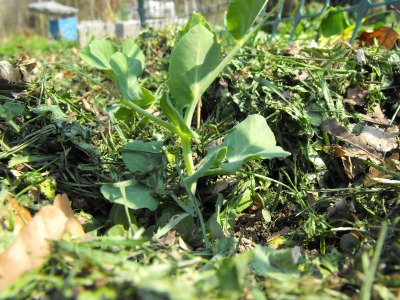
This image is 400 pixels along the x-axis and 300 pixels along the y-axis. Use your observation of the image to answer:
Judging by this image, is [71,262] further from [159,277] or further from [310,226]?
[310,226]

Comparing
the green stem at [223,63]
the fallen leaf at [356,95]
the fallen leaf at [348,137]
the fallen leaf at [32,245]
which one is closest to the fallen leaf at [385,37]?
the fallen leaf at [356,95]

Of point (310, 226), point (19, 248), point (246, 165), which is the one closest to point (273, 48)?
point (246, 165)

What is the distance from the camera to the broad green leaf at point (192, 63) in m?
0.77

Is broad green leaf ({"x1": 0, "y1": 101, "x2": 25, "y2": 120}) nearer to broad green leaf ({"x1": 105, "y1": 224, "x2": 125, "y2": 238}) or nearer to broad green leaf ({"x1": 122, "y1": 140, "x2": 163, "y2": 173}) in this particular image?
broad green leaf ({"x1": 122, "y1": 140, "x2": 163, "y2": 173})

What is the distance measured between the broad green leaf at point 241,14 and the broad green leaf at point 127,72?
0.35 m

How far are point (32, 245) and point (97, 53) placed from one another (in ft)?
2.21

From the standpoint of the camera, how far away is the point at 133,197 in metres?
0.83

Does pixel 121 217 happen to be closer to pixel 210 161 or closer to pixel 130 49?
pixel 210 161

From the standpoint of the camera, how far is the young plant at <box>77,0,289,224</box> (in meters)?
0.78

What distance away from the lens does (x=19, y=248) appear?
1.83 ft

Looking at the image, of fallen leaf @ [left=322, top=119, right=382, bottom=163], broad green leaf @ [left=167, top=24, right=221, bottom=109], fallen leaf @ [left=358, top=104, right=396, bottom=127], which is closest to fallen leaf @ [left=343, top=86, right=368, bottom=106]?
fallen leaf @ [left=358, top=104, right=396, bottom=127]

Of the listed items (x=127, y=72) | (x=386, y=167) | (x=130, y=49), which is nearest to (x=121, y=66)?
(x=127, y=72)

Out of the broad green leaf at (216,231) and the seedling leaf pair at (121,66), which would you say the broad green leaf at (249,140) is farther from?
the seedling leaf pair at (121,66)

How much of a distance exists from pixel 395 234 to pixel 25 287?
0.84 m
